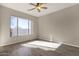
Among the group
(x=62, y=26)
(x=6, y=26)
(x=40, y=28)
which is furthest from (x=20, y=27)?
(x=62, y=26)

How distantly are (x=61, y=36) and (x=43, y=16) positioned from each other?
2.22 metres

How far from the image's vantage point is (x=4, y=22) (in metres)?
4.31

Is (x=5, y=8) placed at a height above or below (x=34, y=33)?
above

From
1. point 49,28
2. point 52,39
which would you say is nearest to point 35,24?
point 49,28

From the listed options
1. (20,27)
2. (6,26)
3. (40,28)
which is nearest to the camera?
(6,26)

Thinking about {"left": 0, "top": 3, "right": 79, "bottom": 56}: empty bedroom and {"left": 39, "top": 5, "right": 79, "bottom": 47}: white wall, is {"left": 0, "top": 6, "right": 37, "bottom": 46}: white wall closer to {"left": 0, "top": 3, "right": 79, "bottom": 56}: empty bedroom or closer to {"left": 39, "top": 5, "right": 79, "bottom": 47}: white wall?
{"left": 0, "top": 3, "right": 79, "bottom": 56}: empty bedroom

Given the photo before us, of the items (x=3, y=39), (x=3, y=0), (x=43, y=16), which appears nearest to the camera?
(x=3, y=0)

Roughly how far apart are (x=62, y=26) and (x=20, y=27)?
101 inches

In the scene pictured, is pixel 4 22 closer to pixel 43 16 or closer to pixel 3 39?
pixel 3 39

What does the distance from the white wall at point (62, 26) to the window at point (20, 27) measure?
1.00 m

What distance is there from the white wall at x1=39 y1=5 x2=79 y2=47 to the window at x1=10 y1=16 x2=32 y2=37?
39.5 inches

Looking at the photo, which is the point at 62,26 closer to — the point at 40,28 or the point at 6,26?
the point at 40,28

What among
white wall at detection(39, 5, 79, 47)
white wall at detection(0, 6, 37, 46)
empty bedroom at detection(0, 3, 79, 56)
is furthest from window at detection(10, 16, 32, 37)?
white wall at detection(39, 5, 79, 47)

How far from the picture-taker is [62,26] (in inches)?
197
